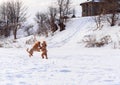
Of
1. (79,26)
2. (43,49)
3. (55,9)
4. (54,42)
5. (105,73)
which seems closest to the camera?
(105,73)

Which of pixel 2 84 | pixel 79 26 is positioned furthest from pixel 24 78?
pixel 79 26

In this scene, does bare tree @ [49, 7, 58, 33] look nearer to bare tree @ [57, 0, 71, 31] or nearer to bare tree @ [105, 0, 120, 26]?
bare tree @ [57, 0, 71, 31]

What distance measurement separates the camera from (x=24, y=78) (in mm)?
9820

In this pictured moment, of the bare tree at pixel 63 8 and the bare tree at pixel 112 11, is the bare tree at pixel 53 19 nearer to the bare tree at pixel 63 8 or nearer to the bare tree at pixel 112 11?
the bare tree at pixel 63 8

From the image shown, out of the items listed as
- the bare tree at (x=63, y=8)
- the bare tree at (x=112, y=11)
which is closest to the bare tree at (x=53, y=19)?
the bare tree at (x=63, y=8)

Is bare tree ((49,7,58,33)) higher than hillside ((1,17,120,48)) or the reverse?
higher

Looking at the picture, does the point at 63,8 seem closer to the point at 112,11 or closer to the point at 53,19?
the point at 53,19

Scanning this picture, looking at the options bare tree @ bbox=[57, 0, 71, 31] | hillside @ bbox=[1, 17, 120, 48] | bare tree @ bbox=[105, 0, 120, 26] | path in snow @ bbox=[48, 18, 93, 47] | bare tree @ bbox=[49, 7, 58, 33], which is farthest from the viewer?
bare tree @ bbox=[57, 0, 71, 31]

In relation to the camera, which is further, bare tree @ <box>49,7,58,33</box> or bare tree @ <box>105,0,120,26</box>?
bare tree @ <box>49,7,58,33</box>

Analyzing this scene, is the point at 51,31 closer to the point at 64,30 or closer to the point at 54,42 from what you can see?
the point at 64,30

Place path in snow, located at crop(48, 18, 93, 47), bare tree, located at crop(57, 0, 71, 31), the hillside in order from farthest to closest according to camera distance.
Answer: bare tree, located at crop(57, 0, 71, 31)
path in snow, located at crop(48, 18, 93, 47)
the hillside

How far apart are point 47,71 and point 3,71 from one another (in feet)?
4.65

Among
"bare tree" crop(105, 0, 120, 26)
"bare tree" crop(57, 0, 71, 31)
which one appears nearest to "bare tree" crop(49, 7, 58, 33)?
"bare tree" crop(57, 0, 71, 31)

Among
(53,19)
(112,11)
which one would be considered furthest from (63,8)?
(112,11)
